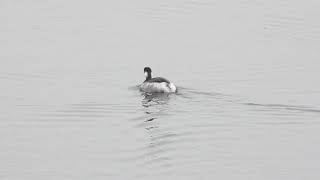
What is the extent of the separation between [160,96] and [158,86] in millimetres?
379

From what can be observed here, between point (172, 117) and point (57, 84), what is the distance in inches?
226

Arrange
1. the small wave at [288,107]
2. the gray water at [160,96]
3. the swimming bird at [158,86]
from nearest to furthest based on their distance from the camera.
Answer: the gray water at [160,96] < the small wave at [288,107] < the swimming bird at [158,86]

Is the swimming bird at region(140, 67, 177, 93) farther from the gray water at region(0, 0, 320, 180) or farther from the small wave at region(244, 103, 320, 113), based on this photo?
the small wave at region(244, 103, 320, 113)

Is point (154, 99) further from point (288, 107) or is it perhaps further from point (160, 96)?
point (288, 107)

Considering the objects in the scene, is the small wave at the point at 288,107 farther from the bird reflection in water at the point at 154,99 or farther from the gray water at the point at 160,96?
the bird reflection in water at the point at 154,99

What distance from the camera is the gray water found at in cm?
2080

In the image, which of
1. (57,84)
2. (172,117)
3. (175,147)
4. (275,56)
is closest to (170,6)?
(275,56)

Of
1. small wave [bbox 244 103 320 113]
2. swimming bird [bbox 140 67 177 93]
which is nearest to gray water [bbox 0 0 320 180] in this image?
small wave [bbox 244 103 320 113]

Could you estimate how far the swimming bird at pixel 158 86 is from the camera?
28.5 metres

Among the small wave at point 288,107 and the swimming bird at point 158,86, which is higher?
the swimming bird at point 158,86

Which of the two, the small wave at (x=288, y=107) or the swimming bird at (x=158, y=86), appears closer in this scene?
the small wave at (x=288, y=107)

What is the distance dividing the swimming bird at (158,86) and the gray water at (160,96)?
1.24 ft

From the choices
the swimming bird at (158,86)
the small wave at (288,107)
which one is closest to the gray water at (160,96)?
the small wave at (288,107)

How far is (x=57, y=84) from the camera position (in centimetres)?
2948
